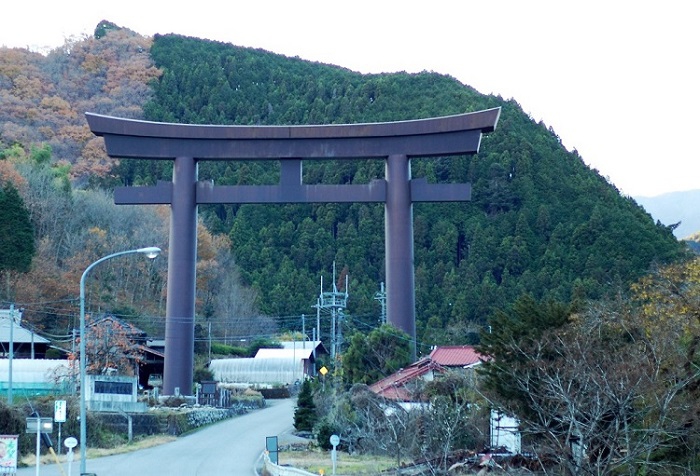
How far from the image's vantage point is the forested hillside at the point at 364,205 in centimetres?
6241

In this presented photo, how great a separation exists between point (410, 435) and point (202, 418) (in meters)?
15.2

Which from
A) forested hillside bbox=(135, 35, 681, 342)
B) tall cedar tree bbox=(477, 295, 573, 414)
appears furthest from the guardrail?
forested hillside bbox=(135, 35, 681, 342)

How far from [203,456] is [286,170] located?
1141cm

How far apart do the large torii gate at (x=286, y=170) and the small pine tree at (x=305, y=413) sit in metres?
4.13

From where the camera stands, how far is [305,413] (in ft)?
126

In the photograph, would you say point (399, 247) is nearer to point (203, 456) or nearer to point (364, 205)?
point (203, 456)

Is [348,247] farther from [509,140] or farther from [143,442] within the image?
[143,442]

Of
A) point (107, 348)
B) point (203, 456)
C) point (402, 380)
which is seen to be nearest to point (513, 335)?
point (402, 380)

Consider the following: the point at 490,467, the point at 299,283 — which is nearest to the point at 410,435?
the point at 490,467

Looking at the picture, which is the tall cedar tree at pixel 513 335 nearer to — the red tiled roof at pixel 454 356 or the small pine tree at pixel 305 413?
the red tiled roof at pixel 454 356

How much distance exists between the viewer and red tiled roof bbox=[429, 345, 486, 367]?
39094 millimetres

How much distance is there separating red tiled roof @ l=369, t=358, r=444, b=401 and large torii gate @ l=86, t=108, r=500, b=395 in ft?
5.20

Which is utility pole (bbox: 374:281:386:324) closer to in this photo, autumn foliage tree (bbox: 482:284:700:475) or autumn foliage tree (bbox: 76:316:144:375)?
autumn foliage tree (bbox: 76:316:144:375)

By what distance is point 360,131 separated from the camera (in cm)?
3816
